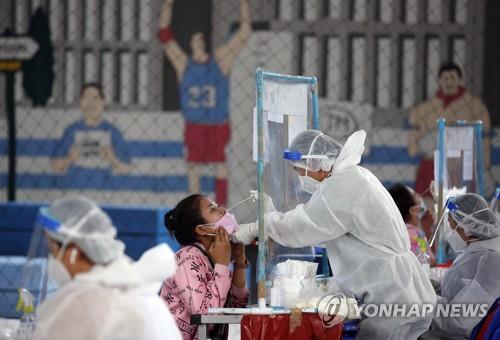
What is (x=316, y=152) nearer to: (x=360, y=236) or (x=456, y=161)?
(x=360, y=236)

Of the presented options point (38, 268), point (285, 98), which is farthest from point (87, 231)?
point (285, 98)

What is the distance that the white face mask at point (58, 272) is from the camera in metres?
2.44

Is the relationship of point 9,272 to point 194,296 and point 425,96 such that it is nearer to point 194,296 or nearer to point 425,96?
point 194,296

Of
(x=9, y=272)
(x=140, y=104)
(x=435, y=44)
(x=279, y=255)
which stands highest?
(x=435, y=44)

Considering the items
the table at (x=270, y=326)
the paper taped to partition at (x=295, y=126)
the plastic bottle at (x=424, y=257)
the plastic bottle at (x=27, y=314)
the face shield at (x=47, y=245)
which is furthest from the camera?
the plastic bottle at (x=424, y=257)

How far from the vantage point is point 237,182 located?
7621mm

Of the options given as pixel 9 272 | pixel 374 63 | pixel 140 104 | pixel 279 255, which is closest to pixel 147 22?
pixel 140 104

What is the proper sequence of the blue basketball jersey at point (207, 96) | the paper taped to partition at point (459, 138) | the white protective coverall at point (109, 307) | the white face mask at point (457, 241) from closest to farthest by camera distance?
the white protective coverall at point (109, 307), the white face mask at point (457, 241), the paper taped to partition at point (459, 138), the blue basketball jersey at point (207, 96)

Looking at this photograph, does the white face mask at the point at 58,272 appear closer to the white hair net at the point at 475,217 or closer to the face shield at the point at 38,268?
the face shield at the point at 38,268

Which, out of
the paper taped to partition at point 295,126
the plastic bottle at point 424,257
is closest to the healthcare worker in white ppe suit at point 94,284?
the paper taped to partition at point 295,126

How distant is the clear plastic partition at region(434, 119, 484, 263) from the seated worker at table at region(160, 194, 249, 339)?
1.60 m

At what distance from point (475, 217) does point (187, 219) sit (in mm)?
1187

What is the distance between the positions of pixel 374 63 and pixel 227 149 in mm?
1295

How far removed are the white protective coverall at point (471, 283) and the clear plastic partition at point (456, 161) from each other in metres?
0.94
